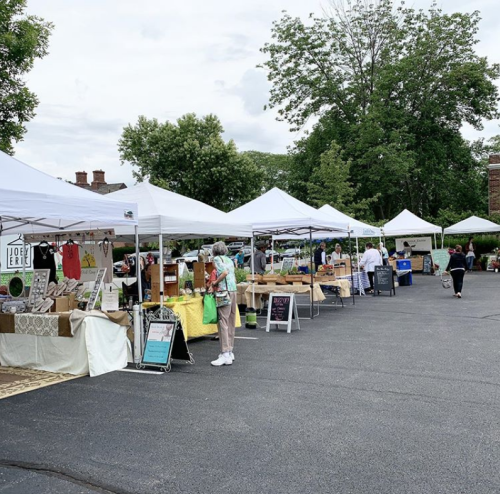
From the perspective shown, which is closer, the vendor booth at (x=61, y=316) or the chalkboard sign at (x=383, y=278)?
the vendor booth at (x=61, y=316)

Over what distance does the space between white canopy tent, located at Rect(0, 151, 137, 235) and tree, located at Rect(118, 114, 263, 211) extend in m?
25.4

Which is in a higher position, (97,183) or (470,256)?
(97,183)

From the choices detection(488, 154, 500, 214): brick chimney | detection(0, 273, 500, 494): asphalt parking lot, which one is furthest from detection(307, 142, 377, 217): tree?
detection(0, 273, 500, 494): asphalt parking lot

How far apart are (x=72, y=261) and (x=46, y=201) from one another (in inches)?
130

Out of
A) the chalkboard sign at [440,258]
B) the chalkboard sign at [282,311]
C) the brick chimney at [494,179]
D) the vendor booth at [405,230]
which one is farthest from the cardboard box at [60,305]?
the brick chimney at [494,179]

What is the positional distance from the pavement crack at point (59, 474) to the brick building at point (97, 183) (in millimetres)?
50497

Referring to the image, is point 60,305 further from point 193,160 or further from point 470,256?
point 193,160

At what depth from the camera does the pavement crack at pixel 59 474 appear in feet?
12.0

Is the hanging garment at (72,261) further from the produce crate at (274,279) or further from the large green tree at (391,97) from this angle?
the large green tree at (391,97)

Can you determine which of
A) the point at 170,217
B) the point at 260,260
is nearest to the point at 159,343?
the point at 170,217

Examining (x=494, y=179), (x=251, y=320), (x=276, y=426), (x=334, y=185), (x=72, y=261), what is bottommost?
(x=276, y=426)

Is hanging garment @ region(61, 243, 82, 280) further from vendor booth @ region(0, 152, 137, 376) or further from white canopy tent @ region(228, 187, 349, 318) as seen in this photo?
white canopy tent @ region(228, 187, 349, 318)

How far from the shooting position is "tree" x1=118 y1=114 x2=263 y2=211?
3294cm

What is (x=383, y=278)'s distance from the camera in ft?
54.4
